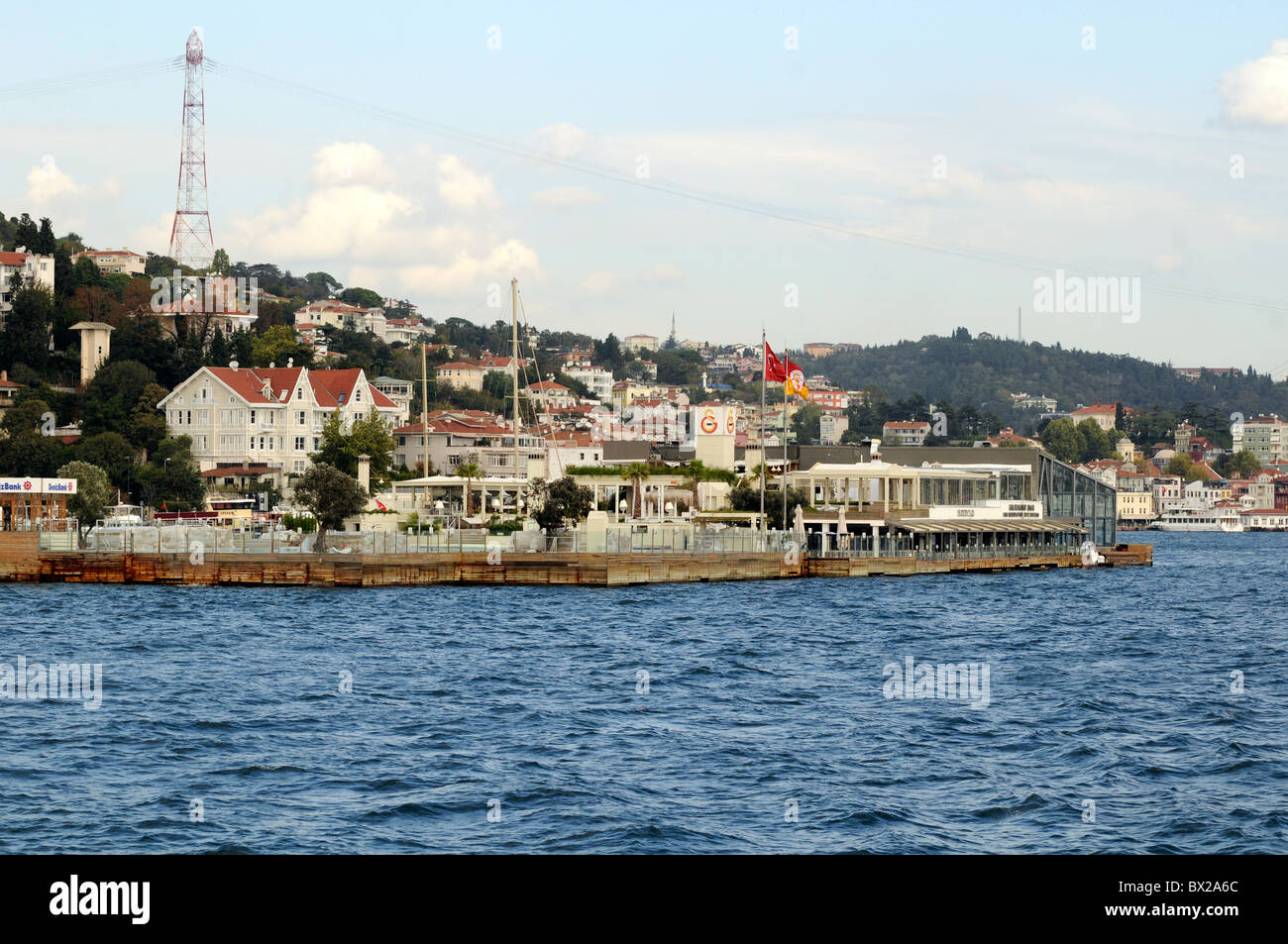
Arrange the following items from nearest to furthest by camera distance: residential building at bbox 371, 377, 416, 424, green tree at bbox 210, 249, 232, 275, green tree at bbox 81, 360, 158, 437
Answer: green tree at bbox 81, 360, 158, 437 < residential building at bbox 371, 377, 416, 424 < green tree at bbox 210, 249, 232, 275

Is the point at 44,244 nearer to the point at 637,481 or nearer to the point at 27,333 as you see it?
the point at 27,333

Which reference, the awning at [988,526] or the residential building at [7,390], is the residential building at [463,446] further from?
the awning at [988,526]

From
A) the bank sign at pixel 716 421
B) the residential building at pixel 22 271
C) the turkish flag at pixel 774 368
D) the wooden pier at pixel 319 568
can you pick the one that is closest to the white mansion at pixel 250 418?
the residential building at pixel 22 271

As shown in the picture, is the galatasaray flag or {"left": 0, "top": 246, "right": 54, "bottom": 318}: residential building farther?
{"left": 0, "top": 246, "right": 54, "bottom": 318}: residential building

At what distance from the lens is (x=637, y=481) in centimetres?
7250

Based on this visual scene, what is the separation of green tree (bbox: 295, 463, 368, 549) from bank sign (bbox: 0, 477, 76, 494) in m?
11.0

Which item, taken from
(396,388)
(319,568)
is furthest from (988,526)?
(396,388)

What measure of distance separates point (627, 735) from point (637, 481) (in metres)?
49.7

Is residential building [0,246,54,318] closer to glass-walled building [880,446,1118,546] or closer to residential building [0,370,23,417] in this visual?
residential building [0,370,23,417]

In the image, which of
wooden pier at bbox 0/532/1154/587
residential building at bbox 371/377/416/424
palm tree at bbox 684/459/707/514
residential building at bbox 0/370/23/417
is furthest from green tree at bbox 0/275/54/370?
wooden pier at bbox 0/532/1154/587

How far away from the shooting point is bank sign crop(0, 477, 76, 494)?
5897 centimetres

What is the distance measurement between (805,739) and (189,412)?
262 feet

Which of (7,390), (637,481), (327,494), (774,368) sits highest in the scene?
(7,390)
